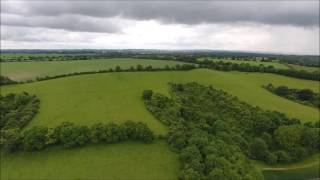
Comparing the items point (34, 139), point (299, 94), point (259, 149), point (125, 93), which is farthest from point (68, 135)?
point (299, 94)

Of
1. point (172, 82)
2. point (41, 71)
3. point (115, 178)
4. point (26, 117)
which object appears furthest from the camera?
point (41, 71)

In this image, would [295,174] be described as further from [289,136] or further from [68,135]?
[68,135]

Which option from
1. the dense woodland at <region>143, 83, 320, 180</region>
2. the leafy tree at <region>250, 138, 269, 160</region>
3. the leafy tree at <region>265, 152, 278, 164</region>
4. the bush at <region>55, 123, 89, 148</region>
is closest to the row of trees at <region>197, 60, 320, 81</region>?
the dense woodland at <region>143, 83, 320, 180</region>

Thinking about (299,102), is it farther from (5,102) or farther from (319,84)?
(5,102)

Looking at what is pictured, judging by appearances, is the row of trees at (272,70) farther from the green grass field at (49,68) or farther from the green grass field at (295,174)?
the green grass field at (295,174)

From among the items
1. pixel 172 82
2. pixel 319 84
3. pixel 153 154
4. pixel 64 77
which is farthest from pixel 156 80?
pixel 319 84

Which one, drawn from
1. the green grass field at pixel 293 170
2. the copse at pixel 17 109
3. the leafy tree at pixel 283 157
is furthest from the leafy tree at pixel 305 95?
the copse at pixel 17 109
